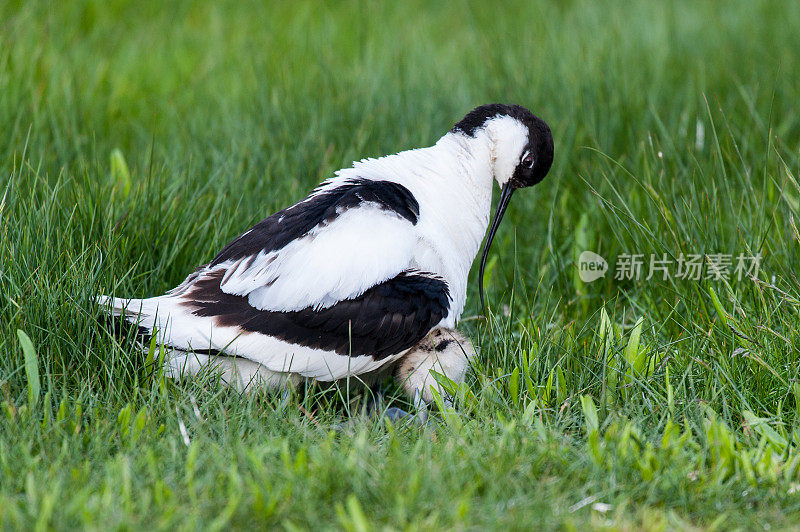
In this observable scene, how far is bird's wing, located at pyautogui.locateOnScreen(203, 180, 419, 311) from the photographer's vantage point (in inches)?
115

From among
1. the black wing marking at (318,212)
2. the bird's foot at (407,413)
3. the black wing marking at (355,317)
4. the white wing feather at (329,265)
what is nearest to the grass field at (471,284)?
the bird's foot at (407,413)

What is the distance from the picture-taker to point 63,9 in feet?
22.2

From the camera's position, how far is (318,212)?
120 inches

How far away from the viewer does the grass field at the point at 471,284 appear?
2.31m

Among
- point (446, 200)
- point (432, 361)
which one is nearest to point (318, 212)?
point (446, 200)

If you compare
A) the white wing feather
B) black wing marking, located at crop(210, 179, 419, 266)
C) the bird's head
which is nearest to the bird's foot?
the white wing feather

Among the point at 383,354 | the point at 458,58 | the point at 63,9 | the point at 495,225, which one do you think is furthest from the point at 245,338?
the point at 63,9

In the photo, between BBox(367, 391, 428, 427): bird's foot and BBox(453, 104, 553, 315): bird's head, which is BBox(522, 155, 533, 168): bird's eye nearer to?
BBox(453, 104, 553, 315): bird's head

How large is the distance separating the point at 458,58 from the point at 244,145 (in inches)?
89.9

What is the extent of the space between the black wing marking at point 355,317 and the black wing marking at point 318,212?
0.70 ft

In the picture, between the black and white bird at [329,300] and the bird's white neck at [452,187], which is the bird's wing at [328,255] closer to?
the black and white bird at [329,300]

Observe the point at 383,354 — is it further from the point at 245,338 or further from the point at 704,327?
the point at 704,327

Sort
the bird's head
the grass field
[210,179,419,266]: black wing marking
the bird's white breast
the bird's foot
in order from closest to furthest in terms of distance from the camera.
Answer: the grass field → the bird's foot → [210,179,419,266]: black wing marking → the bird's white breast → the bird's head

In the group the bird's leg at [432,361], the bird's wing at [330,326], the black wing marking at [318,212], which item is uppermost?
the black wing marking at [318,212]
